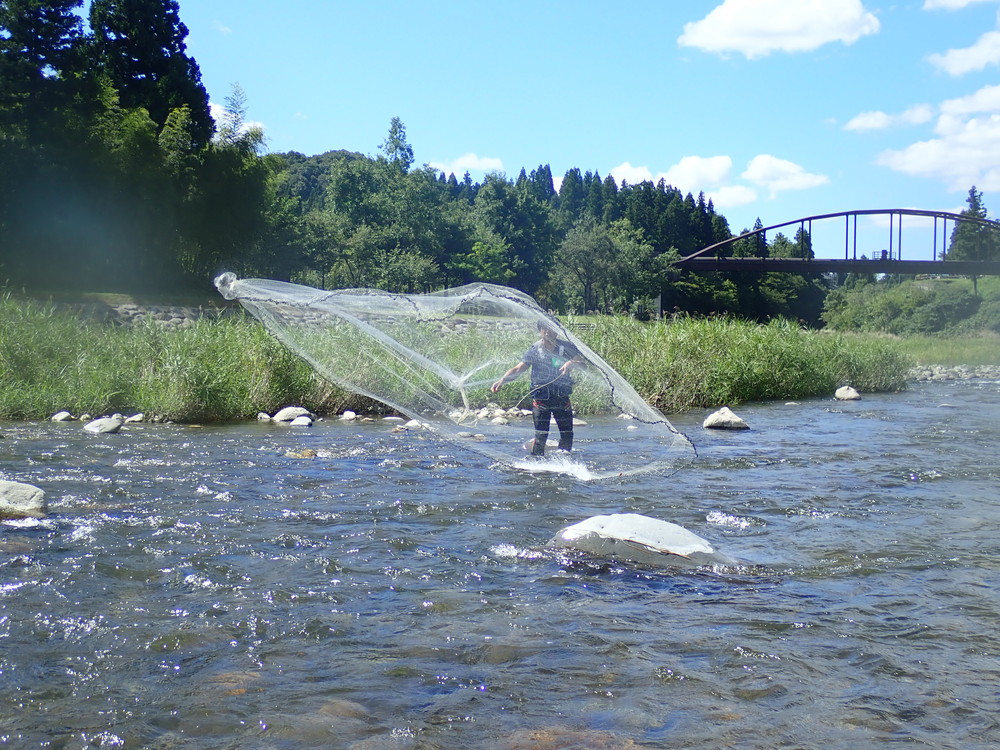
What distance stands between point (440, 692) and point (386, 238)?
65.1 meters

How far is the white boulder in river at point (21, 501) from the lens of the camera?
26.6 ft

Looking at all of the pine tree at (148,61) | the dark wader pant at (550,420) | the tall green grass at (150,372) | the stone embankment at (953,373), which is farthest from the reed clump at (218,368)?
the pine tree at (148,61)

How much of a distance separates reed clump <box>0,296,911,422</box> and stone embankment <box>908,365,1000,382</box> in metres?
13.7

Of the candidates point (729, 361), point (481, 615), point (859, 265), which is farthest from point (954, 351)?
point (481, 615)

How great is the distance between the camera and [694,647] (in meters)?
5.38

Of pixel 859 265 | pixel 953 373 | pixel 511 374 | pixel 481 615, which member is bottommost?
pixel 481 615

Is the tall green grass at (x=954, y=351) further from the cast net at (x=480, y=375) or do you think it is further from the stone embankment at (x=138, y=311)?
the cast net at (x=480, y=375)

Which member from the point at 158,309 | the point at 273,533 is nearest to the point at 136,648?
the point at 273,533

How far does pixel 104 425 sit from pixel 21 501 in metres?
6.63

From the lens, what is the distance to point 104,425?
14516mm

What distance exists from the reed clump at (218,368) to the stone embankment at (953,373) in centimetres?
1372

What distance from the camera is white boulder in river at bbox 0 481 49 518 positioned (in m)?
8.10

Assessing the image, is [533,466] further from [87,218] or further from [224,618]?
[87,218]

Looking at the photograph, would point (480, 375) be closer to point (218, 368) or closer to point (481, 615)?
point (481, 615)
